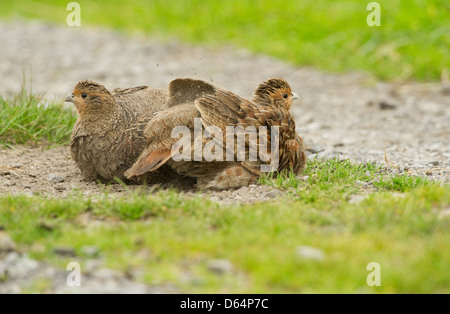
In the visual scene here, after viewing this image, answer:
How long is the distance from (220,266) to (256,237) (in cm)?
40

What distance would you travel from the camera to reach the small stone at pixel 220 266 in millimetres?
3791

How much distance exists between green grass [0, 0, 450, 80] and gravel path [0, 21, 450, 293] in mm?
344

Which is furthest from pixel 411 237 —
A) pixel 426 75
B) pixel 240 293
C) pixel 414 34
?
pixel 414 34

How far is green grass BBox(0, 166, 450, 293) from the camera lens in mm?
3689

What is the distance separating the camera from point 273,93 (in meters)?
5.78

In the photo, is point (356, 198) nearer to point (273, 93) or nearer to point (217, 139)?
point (217, 139)

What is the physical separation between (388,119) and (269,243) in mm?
5283

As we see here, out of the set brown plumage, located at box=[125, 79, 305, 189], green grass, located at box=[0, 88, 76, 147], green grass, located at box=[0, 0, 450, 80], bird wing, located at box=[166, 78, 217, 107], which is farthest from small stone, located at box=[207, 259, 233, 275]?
green grass, located at box=[0, 0, 450, 80]

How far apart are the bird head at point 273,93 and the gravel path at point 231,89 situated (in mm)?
540

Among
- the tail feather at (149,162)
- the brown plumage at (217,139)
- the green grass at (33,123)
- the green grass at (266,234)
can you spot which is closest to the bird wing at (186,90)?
Result: the brown plumage at (217,139)

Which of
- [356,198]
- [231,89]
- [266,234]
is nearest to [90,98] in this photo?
[266,234]

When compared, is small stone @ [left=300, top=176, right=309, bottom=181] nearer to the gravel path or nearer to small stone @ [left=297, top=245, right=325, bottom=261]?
the gravel path

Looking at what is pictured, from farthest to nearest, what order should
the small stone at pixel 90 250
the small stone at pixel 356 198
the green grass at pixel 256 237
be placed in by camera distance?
1. the small stone at pixel 356 198
2. the small stone at pixel 90 250
3. the green grass at pixel 256 237

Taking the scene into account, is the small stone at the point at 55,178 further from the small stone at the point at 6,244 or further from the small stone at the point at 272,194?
the small stone at the point at 272,194
